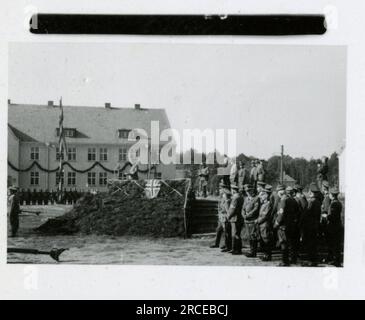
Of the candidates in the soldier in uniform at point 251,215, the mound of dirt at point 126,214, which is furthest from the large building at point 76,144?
the soldier in uniform at point 251,215

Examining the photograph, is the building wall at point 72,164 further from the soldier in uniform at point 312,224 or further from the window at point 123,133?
the soldier in uniform at point 312,224

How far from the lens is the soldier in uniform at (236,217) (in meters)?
4.09

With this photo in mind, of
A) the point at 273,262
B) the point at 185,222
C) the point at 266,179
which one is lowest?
the point at 273,262

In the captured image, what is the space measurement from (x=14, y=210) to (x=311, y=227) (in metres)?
2.26

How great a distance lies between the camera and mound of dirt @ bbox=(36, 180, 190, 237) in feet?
13.8

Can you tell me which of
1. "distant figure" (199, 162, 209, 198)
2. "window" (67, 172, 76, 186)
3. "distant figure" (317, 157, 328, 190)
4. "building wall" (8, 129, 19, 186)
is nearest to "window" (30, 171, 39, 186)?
"building wall" (8, 129, 19, 186)

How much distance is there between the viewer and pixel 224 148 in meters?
4.06

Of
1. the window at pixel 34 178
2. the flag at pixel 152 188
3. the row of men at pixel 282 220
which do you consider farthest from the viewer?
the flag at pixel 152 188

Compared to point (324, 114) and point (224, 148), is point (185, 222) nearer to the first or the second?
point (224, 148)

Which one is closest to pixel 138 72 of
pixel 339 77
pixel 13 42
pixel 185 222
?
pixel 13 42

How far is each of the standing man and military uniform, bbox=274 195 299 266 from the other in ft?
6.51

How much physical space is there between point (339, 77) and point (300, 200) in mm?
966

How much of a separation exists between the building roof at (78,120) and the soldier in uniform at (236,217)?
76 cm

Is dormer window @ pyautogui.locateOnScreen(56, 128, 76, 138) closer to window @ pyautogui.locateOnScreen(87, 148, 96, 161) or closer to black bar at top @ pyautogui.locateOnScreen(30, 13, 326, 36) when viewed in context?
window @ pyautogui.locateOnScreen(87, 148, 96, 161)
